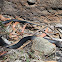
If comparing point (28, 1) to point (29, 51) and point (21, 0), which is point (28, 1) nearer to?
point (21, 0)

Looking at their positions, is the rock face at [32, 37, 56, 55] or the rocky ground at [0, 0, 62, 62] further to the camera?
the rocky ground at [0, 0, 62, 62]

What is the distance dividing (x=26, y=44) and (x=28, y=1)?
2.00 metres

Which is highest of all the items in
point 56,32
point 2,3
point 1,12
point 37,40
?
point 2,3

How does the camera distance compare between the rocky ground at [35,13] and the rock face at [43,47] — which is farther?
the rocky ground at [35,13]

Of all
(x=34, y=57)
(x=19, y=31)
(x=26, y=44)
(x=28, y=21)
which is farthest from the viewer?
(x=28, y=21)

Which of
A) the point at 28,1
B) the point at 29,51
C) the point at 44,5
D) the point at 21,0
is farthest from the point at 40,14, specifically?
the point at 29,51

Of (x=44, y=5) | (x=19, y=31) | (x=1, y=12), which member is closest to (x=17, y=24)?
(x=19, y=31)

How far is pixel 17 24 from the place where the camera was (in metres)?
3.96

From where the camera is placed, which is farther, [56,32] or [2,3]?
[2,3]

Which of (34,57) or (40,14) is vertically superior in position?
(40,14)

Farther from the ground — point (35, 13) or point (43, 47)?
point (35, 13)

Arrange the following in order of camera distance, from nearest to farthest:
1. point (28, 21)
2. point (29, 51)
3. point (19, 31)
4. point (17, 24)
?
point (29, 51)
point (19, 31)
point (17, 24)
point (28, 21)

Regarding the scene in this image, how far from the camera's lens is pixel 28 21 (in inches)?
166

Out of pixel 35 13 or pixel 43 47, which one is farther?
Result: pixel 35 13
